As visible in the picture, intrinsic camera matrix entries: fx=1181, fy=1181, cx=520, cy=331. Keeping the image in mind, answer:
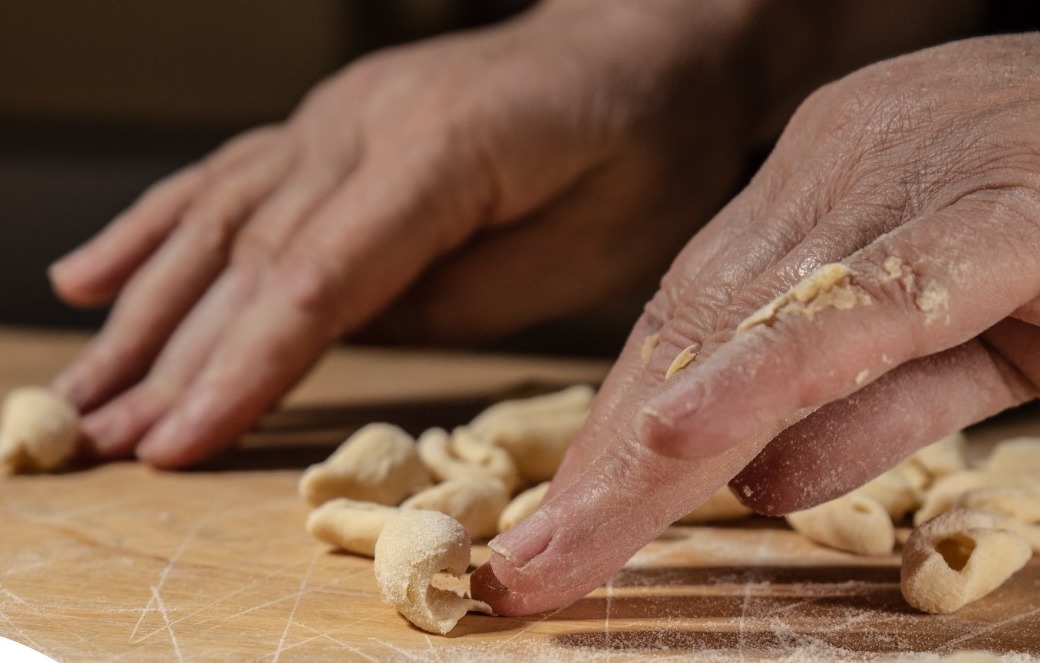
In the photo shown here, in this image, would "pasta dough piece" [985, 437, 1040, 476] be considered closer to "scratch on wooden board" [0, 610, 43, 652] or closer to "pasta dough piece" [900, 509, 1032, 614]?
"pasta dough piece" [900, 509, 1032, 614]

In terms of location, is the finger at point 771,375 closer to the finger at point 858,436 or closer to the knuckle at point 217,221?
the finger at point 858,436

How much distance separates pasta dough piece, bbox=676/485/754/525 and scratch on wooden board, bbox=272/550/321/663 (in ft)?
0.99

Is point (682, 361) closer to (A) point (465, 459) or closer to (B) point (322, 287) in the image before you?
(A) point (465, 459)

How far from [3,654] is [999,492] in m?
0.74

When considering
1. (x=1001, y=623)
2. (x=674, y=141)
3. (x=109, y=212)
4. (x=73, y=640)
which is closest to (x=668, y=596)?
(x=1001, y=623)

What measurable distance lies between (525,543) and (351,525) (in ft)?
0.74

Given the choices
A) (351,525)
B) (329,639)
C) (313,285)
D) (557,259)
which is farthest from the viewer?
(557,259)

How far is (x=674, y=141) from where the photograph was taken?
1460 mm

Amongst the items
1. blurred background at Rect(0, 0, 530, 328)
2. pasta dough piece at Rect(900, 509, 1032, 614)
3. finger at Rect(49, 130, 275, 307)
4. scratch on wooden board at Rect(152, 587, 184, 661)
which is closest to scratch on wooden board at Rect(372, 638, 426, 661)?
scratch on wooden board at Rect(152, 587, 184, 661)

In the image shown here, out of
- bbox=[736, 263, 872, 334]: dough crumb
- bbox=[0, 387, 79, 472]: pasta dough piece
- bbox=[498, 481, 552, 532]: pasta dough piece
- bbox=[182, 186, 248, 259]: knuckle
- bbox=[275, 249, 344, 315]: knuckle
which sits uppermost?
bbox=[736, 263, 872, 334]: dough crumb

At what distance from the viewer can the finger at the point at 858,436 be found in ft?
2.60

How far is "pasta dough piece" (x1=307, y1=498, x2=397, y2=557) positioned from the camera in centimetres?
88

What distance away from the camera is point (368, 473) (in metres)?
1.00

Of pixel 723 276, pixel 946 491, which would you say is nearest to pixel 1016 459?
pixel 946 491
